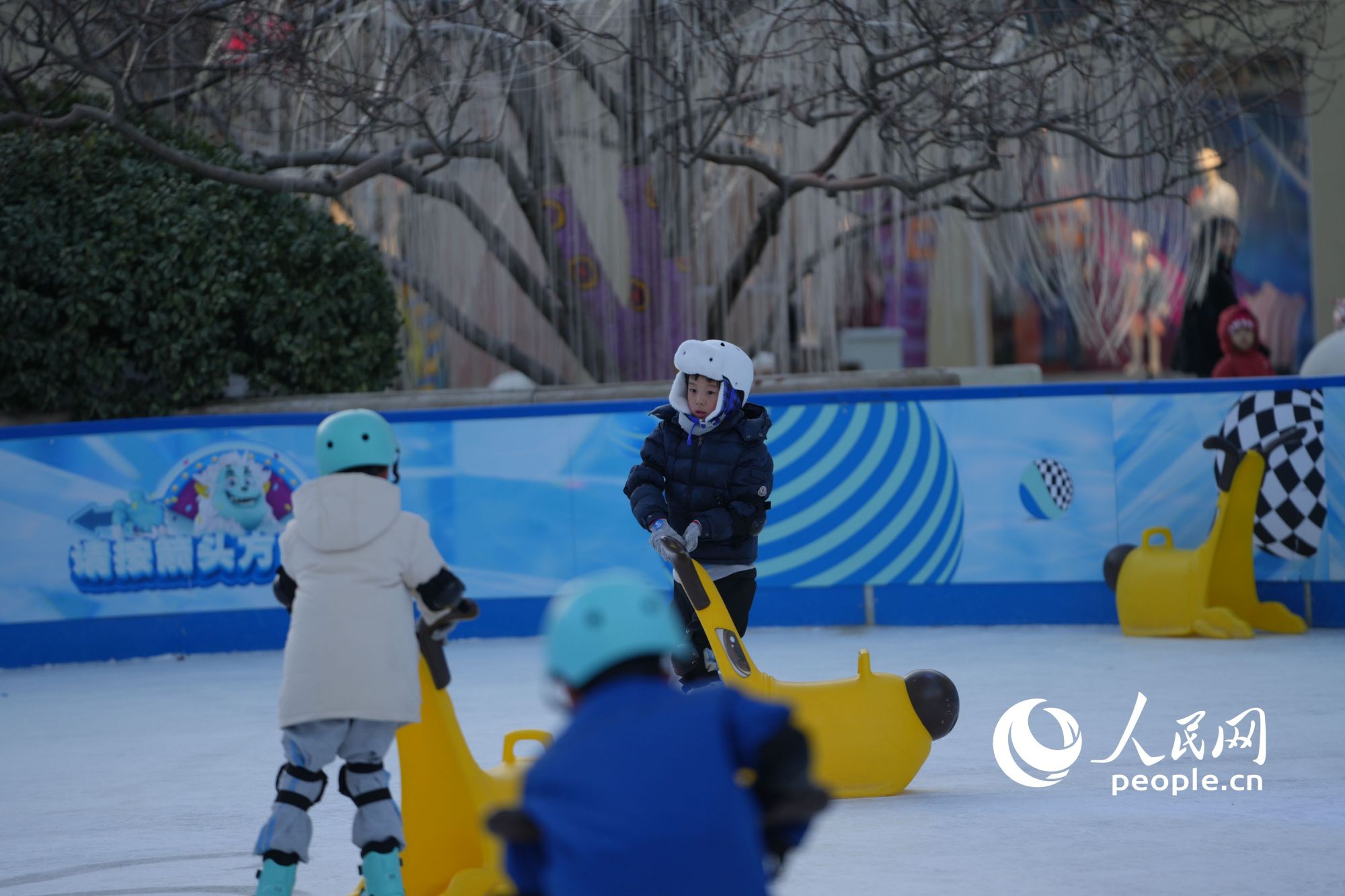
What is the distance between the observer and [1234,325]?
390 inches

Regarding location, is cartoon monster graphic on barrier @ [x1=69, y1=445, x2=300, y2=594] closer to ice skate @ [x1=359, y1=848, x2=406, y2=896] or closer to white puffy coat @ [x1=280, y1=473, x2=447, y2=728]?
white puffy coat @ [x1=280, y1=473, x2=447, y2=728]

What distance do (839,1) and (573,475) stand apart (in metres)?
3.40

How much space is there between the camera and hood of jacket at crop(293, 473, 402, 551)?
3652 mm

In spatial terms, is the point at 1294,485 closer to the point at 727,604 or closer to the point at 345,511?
the point at 727,604

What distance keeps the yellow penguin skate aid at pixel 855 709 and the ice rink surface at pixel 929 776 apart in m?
0.11

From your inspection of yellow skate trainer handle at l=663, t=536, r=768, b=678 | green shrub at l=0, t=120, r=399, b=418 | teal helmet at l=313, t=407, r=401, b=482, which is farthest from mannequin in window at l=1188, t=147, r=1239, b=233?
teal helmet at l=313, t=407, r=401, b=482

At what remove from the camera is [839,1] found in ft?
31.9

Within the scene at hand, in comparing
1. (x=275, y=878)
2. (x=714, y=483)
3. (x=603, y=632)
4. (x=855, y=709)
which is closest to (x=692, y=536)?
(x=714, y=483)

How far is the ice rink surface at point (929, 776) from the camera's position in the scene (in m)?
4.10

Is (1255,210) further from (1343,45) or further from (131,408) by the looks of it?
(131,408)

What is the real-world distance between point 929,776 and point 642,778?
3.32 m

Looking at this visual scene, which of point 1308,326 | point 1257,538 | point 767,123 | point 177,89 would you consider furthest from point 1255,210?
point 177,89

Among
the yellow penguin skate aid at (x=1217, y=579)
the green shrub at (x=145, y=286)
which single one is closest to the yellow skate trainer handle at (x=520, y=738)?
the yellow penguin skate aid at (x=1217, y=579)

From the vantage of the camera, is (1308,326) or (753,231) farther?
(1308,326)
